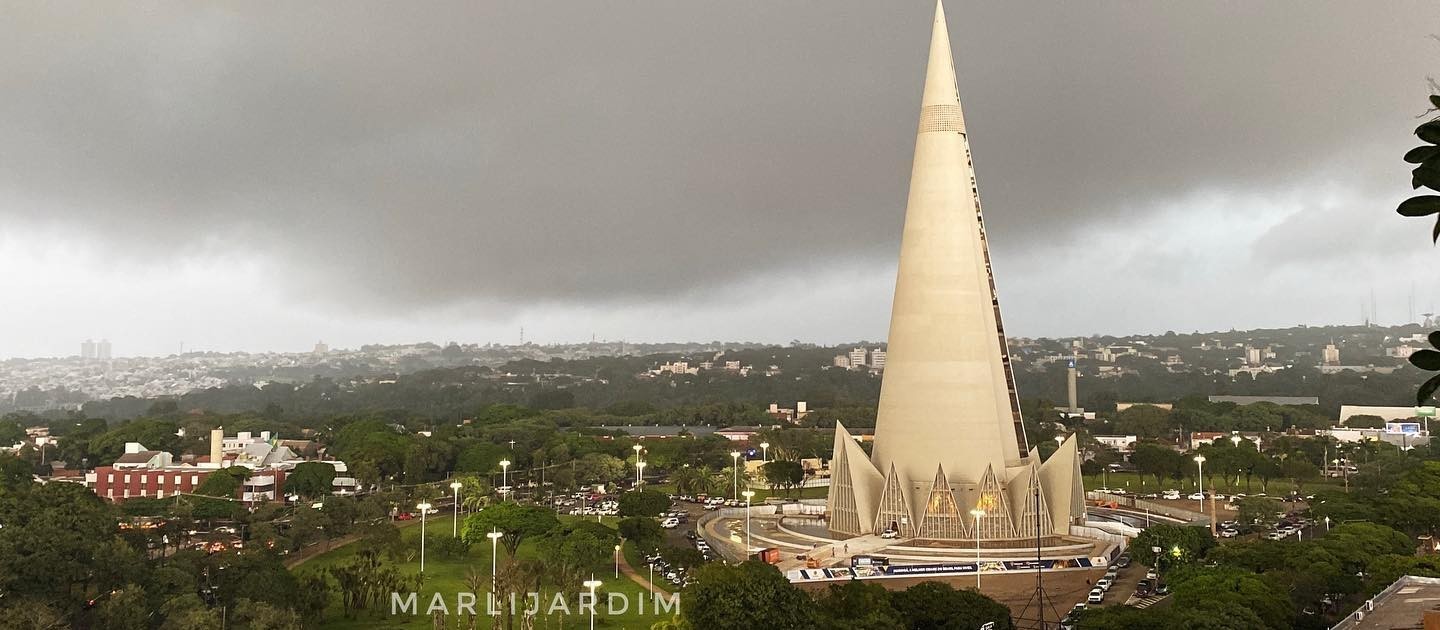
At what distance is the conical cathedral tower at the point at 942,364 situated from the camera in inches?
1436

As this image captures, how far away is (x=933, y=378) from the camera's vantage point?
121 feet

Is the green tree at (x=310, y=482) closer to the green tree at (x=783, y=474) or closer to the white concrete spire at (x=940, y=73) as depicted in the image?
the green tree at (x=783, y=474)

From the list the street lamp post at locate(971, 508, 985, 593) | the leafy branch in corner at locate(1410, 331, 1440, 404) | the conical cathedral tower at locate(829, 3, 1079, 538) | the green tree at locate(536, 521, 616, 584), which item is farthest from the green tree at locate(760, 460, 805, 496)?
the leafy branch in corner at locate(1410, 331, 1440, 404)

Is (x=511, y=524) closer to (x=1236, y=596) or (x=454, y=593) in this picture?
(x=454, y=593)

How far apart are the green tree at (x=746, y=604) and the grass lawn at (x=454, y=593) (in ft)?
17.4

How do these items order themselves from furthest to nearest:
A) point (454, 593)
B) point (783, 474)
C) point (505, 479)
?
Answer: point (505, 479) → point (783, 474) → point (454, 593)

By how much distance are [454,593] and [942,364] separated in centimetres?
1704

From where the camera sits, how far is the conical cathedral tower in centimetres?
3647

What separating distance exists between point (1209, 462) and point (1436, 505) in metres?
21.4

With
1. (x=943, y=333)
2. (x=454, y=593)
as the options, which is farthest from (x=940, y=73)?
(x=454, y=593)

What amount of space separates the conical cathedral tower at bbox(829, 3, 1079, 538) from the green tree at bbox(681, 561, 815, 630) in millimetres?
12627

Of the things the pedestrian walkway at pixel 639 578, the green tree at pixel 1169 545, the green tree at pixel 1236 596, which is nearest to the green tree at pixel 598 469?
the pedestrian walkway at pixel 639 578

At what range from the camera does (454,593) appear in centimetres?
3416

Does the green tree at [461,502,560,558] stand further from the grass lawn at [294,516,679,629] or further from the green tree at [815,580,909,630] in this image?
the green tree at [815,580,909,630]
